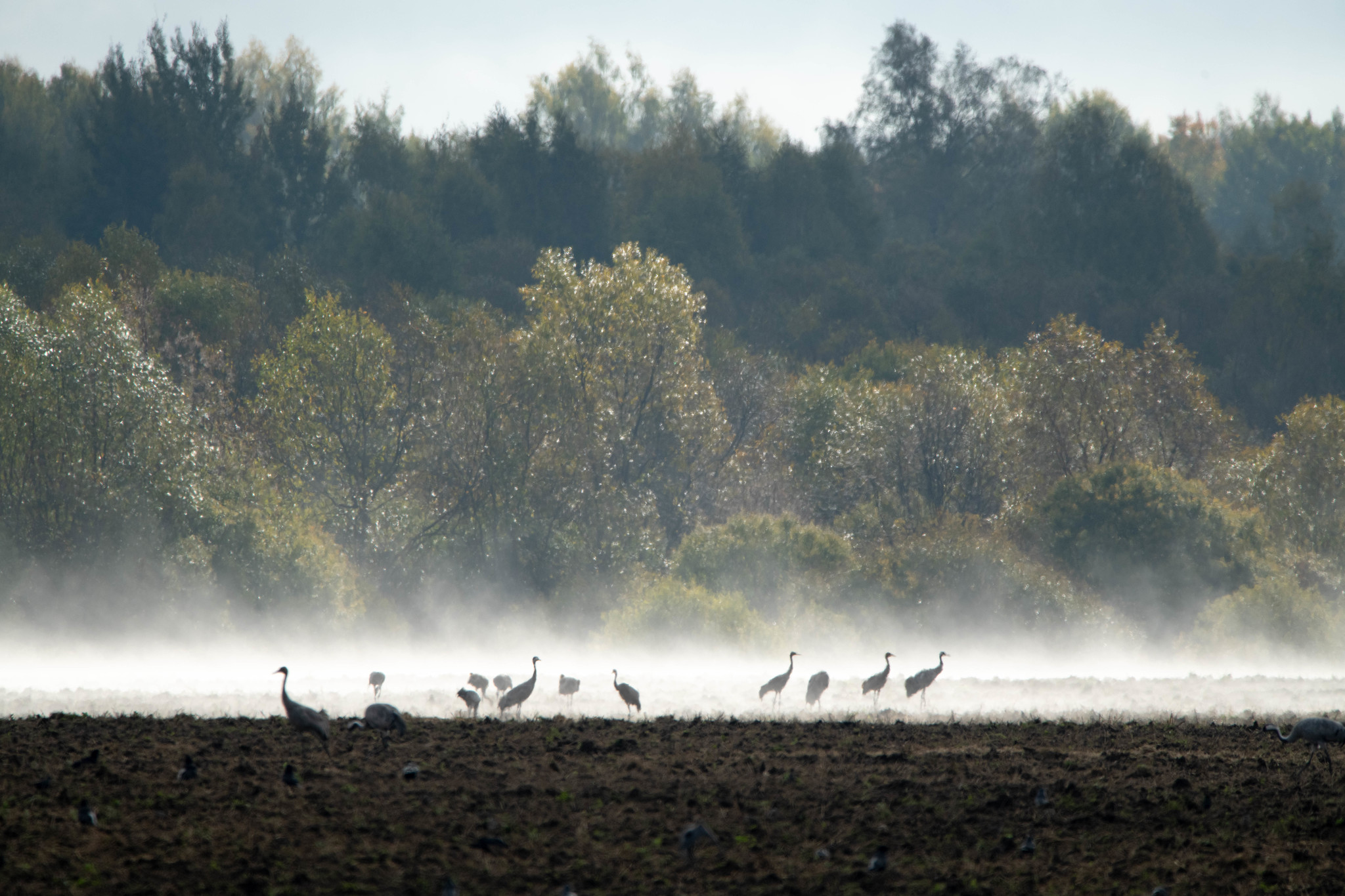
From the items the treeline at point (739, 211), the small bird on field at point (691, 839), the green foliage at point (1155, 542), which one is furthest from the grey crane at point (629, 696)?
the treeline at point (739, 211)

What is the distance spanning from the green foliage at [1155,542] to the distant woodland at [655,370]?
192 millimetres

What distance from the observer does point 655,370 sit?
70312 mm

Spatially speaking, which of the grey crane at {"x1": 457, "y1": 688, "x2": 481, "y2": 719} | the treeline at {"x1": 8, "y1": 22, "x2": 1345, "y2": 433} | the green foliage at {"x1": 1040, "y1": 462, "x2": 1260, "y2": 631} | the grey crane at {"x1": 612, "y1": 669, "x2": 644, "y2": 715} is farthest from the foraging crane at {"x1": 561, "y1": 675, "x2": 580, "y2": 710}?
the treeline at {"x1": 8, "y1": 22, "x2": 1345, "y2": 433}

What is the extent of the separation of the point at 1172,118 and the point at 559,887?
172 metres

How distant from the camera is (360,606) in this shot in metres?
57.2

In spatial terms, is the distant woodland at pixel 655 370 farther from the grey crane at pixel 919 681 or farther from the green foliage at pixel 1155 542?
the grey crane at pixel 919 681

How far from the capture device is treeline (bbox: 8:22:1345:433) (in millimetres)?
91875

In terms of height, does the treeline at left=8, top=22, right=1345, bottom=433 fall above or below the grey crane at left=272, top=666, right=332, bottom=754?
above

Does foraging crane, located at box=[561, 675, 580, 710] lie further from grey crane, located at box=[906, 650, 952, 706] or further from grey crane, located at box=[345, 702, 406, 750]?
grey crane, located at box=[345, 702, 406, 750]

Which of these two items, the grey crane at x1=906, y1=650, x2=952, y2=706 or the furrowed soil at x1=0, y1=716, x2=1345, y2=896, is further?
the grey crane at x1=906, y1=650, x2=952, y2=706

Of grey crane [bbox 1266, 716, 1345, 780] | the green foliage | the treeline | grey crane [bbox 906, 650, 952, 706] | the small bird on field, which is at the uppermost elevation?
the treeline

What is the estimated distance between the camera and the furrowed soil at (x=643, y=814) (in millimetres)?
12070

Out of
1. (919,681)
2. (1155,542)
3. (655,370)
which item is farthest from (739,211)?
(919,681)

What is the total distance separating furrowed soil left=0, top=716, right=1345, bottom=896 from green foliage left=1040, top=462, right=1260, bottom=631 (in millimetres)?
38194
